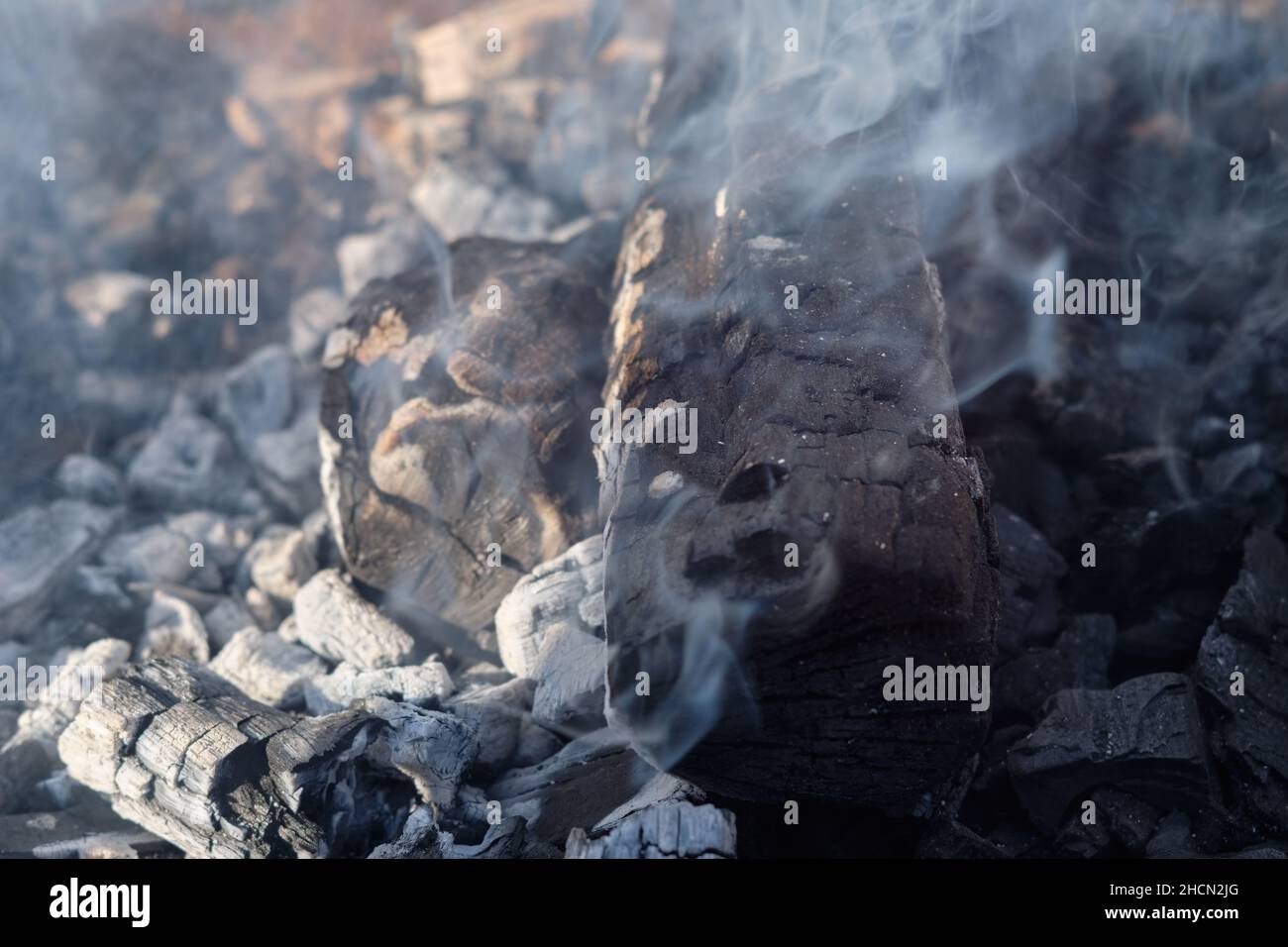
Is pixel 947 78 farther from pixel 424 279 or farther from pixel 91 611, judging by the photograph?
pixel 91 611

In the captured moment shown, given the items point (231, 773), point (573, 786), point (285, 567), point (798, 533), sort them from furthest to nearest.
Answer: point (285, 567) < point (573, 786) < point (231, 773) < point (798, 533)

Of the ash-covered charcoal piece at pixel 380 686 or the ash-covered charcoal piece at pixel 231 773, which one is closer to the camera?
the ash-covered charcoal piece at pixel 231 773

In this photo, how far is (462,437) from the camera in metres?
4.16

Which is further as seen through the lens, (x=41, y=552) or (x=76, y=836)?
(x=41, y=552)

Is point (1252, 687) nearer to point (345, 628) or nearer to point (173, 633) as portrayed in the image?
point (345, 628)

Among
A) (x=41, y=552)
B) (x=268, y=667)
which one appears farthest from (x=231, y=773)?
(x=41, y=552)

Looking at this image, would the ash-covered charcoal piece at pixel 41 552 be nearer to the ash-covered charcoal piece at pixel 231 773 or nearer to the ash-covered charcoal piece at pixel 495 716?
the ash-covered charcoal piece at pixel 231 773

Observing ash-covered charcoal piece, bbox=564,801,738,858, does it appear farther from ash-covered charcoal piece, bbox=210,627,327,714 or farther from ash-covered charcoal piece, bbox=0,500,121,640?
ash-covered charcoal piece, bbox=0,500,121,640

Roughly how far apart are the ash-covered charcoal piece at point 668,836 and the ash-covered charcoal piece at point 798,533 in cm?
19

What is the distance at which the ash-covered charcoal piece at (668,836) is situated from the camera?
2.91 meters

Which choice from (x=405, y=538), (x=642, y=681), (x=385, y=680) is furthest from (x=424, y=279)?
(x=642, y=681)

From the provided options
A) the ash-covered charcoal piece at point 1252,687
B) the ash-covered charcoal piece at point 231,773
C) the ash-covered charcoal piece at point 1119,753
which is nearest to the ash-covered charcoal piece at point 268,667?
the ash-covered charcoal piece at point 231,773

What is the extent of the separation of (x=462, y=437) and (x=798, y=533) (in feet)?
6.12

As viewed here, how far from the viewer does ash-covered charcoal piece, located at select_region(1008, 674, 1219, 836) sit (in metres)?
3.41
